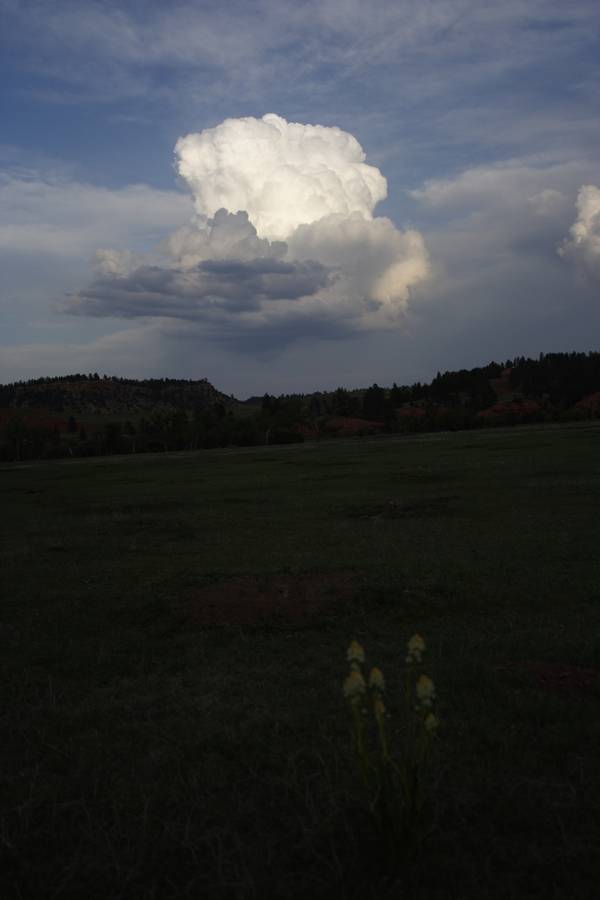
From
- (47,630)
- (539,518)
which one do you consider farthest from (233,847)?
(539,518)

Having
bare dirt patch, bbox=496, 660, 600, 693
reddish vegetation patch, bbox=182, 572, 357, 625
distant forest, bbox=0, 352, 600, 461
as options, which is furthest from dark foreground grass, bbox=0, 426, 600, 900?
distant forest, bbox=0, 352, 600, 461

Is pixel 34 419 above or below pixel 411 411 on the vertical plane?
above

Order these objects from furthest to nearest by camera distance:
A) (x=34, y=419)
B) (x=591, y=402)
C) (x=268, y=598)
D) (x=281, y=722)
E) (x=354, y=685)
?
(x=34, y=419), (x=591, y=402), (x=268, y=598), (x=281, y=722), (x=354, y=685)

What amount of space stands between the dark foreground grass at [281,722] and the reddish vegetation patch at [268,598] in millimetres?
222

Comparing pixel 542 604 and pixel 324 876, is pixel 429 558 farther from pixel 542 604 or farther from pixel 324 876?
pixel 324 876

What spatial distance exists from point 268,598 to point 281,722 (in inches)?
180

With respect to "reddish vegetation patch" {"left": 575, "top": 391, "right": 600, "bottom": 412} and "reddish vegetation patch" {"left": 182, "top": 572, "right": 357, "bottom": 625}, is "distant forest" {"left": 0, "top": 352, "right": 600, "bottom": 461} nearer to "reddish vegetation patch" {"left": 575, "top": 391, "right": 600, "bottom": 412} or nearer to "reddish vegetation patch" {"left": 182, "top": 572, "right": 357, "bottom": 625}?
"reddish vegetation patch" {"left": 575, "top": 391, "right": 600, "bottom": 412}

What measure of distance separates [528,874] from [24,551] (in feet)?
49.8

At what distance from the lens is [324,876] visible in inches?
168

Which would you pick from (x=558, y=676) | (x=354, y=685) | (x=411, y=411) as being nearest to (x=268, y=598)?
(x=558, y=676)

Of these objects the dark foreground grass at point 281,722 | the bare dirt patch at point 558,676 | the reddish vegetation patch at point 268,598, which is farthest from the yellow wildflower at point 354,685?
the reddish vegetation patch at point 268,598

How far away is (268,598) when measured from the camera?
10977 mm

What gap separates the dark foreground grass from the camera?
14.4 ft

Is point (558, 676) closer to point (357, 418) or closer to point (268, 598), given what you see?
point (268, 598)
